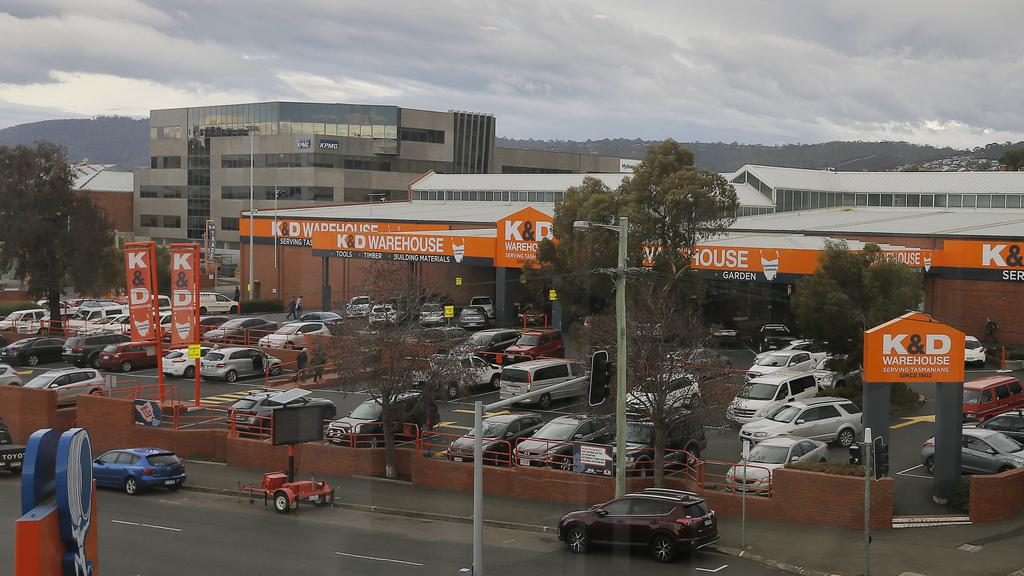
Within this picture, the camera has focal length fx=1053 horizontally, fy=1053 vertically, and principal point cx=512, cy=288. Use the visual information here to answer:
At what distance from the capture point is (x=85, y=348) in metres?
45.8

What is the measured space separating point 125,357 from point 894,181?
53852 mm

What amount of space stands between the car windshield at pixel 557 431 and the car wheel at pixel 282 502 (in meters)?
6.65

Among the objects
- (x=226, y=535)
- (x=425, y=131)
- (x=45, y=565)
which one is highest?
(x=425, y=131)

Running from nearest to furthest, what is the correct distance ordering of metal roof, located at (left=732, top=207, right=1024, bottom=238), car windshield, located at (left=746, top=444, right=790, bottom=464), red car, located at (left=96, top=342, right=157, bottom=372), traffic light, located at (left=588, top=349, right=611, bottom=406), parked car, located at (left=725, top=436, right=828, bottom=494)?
traffic light, located at (left=588, top=349, right=611, bottom=406) < parked car, located at (left=725, top=436, right=828, bottom=494) < car windshield, located at (left=746, top=444, right=790, bottom=464) < red car, located at (left=96, top=342, right=157, bottom=372) < metal roof, located at (left=732, top=207, right=1024, bottom=238)

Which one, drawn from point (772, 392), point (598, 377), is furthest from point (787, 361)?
point (598, 377)

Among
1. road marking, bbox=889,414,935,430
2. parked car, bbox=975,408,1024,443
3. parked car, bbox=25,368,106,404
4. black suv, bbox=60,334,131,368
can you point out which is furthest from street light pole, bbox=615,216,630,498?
black suv, bbox=60,334,131,368

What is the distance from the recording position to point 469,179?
8931 cm

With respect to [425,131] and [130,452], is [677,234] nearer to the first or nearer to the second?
[130,452]

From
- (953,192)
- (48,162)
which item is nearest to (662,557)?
(48,162)

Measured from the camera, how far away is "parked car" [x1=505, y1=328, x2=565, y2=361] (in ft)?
135

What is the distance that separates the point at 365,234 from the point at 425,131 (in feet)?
172

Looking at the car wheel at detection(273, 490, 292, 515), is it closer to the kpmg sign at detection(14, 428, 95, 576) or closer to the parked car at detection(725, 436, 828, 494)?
the parked car at detection(725, 436, 828, 494)

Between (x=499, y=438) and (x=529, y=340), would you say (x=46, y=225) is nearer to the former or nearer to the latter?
(x=529, y=340)

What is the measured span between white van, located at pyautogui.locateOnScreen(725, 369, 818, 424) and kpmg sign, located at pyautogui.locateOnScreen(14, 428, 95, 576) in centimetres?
2453
